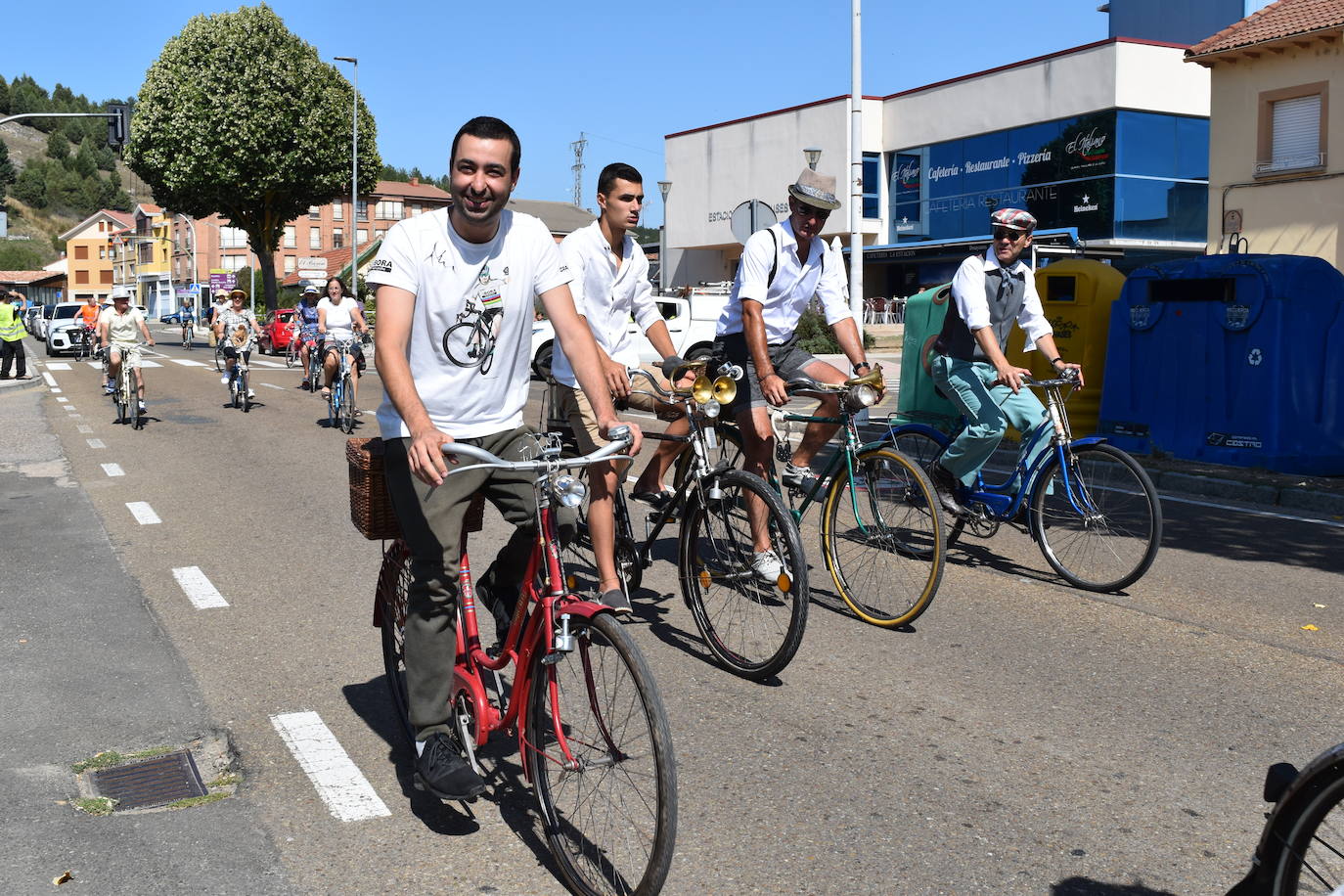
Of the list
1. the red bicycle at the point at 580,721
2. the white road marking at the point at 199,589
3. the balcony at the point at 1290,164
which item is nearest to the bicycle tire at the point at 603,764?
the red bicycle at the point at 580,721

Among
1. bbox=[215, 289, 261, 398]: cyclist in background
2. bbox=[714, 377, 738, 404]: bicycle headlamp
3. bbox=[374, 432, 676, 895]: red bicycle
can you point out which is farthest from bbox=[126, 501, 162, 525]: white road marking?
bbox=[215, 289, 261, 398]: cyclist in background

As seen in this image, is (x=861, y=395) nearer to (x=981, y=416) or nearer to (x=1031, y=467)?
(x=981, y=416)

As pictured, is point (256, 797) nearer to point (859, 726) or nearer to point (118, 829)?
point (118, 829)

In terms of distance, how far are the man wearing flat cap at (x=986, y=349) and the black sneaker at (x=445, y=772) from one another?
3943 millimetres

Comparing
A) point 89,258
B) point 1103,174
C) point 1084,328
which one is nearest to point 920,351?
point 1084,328

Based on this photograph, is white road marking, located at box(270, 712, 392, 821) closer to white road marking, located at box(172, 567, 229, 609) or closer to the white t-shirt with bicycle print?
the white t-shirt with bicycle print

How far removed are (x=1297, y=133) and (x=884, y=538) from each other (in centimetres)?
2349

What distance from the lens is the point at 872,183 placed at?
47.5 metres

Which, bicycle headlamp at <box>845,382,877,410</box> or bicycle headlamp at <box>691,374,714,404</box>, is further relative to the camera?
bicycle headlamp at <box>845,382,877,410</box>

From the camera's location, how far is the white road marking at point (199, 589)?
6566 millimetres

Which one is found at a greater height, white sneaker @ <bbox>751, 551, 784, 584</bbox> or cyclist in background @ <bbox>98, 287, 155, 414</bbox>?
cyclist in background @ <bbox>98, 287, 155, 414</bbox>

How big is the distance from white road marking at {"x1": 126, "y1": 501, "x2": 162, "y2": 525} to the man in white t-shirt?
6.12 metres

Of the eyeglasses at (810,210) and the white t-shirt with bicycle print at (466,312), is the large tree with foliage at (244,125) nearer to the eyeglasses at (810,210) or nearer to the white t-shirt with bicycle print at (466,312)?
the eyeglasses at (810,210)

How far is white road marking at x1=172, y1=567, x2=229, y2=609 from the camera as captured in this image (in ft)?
21.5
